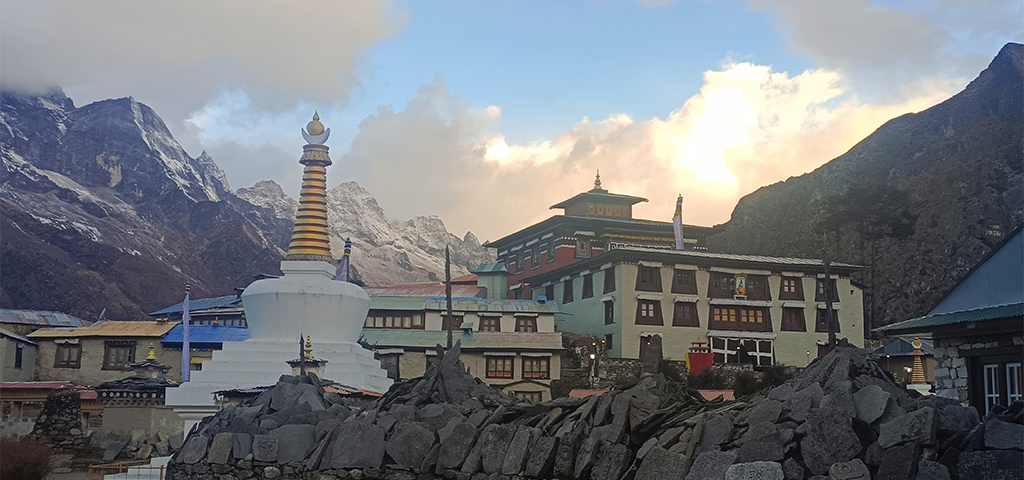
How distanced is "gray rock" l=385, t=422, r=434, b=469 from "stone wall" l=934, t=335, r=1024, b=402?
1209 cm

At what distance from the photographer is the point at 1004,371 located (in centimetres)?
1995

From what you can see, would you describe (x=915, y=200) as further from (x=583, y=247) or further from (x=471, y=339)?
(x=471, y=339)

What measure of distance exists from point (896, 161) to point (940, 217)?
2823cm

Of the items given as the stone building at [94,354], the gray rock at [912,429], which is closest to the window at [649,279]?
the stone building at [94,354]

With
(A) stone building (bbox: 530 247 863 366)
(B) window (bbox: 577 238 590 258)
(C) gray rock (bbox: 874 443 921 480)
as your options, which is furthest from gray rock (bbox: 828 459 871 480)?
(B) window (bbox: 577 238 590 258)

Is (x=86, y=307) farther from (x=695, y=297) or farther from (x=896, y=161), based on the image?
(x=896, y=161)

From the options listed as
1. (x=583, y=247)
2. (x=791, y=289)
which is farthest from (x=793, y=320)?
(x=583, y=247)

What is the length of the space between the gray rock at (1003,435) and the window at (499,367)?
36.8m

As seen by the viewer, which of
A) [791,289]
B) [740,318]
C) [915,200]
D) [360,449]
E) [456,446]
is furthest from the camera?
[915,200]

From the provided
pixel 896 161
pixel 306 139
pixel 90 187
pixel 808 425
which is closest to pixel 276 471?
pixel 808 425

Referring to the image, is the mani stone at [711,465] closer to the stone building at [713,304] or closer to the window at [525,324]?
the stone building at [713,304]

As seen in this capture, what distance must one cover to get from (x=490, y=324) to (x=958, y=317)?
103 ft

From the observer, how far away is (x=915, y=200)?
106562mm

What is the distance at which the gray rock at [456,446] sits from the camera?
669 inches
